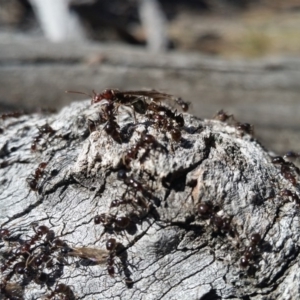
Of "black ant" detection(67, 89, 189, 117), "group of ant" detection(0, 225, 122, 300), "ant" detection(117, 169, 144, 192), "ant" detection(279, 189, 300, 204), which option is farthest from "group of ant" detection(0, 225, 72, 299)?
"ant" detection(279, 189, 300, 204)

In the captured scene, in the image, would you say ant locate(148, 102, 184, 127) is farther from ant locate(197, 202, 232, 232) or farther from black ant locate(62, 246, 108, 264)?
black ant locate(62, 246, 108, 264)

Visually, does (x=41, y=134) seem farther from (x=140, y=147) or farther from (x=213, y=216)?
(x=213, y=216)

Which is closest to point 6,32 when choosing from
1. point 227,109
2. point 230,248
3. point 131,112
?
point 227,109

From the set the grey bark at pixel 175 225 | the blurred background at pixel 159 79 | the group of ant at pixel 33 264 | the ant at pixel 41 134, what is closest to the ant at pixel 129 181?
the grey bark at pixel 175 225

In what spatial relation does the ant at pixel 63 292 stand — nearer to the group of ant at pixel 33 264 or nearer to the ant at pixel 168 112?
the group of ant at pixel 33 264

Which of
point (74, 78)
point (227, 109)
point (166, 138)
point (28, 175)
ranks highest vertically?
A: point (74, 78)

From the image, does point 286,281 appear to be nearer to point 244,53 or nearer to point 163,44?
point 163,44

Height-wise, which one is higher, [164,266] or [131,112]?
[131,112]
